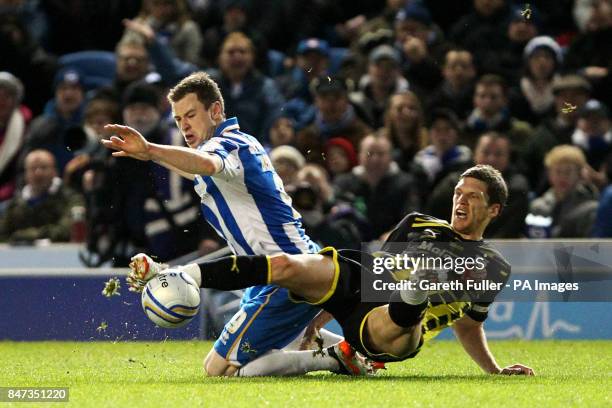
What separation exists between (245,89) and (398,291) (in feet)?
21.2

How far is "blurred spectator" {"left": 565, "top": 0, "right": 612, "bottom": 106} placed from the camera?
1370 cm

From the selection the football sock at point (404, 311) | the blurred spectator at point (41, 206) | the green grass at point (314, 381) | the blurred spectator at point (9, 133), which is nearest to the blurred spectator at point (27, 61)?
the blurred spectator at point (9, 133)

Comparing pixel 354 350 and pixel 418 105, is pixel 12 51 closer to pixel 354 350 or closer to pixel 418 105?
pixel 418 105

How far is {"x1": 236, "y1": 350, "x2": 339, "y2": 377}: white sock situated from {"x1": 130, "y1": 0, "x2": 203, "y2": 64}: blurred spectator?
23.9 ft

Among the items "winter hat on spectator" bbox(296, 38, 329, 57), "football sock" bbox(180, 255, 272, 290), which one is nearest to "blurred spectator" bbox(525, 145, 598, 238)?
"winter hat on spectator" bbox(296, 38, 329, 57)

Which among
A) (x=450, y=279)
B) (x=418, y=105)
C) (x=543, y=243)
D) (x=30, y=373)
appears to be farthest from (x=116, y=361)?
(x=418, y=105)

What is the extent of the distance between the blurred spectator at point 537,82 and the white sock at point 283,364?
599 centimetres

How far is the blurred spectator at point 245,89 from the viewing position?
44.2 ft

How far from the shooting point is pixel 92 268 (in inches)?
452

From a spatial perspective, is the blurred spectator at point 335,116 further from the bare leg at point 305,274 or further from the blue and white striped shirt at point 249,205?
the bare leg at point 305,274

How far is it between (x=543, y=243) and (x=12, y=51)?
22.5 ft

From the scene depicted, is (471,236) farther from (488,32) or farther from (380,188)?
(488,32)

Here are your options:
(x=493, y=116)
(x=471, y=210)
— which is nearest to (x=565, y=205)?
(x=493, y=116)

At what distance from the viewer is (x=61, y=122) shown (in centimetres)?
1380
